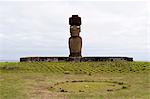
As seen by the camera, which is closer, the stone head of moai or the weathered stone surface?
the stone head of moai

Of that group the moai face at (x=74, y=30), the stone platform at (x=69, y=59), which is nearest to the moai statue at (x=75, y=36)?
the moai face at (x=74, y=30)

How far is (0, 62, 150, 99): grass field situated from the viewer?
13.5 metres

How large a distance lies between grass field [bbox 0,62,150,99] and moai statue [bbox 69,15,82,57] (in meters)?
6.30

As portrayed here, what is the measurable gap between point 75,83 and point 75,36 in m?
14.8

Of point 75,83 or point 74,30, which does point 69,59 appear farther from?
point 75,83

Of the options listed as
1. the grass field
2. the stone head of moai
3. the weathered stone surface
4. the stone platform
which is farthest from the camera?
the weathered stone surface

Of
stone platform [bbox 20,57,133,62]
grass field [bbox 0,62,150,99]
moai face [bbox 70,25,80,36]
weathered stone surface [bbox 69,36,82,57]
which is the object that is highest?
moai face [bbox 70,25,80,36]

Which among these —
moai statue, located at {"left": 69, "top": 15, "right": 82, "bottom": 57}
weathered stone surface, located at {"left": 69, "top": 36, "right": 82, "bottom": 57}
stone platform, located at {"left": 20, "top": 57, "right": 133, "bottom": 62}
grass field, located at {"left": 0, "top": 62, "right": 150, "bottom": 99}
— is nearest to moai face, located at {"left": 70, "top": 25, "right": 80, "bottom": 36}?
moai statue, located at {"left": 69, "top": 15, "right": 82, "bottom": 57}

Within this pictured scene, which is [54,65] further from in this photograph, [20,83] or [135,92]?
[135,92]

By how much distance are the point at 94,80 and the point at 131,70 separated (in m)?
6.11

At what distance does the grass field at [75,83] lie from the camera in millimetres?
13453

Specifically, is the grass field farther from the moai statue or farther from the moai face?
the moai face

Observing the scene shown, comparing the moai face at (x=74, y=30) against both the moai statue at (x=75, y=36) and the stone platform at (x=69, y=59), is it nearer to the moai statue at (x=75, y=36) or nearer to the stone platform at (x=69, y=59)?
the moai statue at (x=75, y=36)

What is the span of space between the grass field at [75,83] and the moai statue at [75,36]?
6297mm
